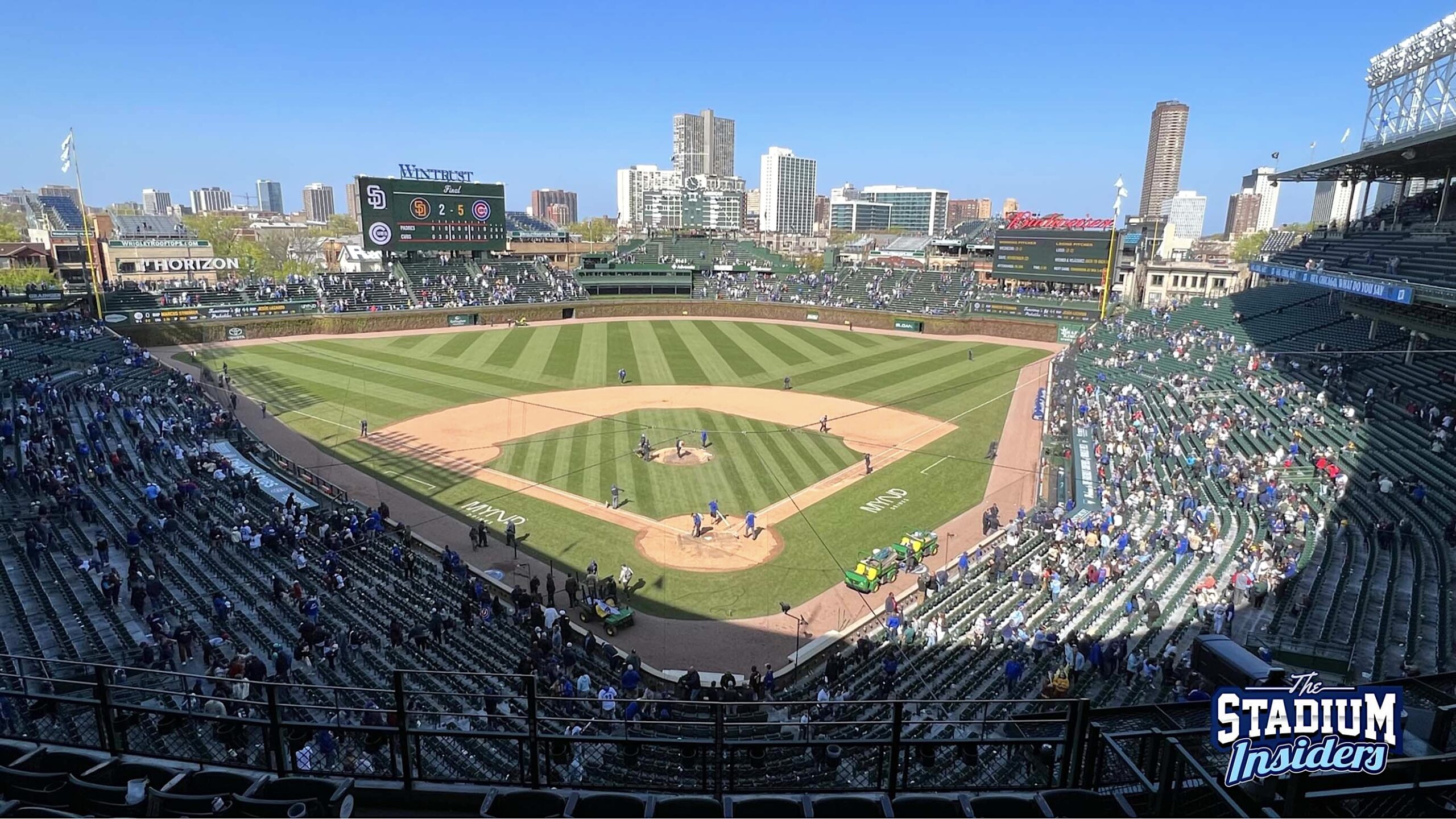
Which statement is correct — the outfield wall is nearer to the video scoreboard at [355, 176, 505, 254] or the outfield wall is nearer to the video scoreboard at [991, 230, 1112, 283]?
the video scoreboard at [991, 230, 1112, 283]

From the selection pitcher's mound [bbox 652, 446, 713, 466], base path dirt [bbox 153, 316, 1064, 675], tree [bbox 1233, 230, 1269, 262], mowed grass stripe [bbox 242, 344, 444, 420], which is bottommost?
base path dirt [bbox 153, 316, 1064, 675]

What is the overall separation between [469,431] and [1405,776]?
34.3m

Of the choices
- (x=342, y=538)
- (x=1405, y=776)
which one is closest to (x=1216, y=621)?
(x=1405, y=776)

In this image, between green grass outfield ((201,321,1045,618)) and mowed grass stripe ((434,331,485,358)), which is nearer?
green grass outfield ((201,321,1045,618))

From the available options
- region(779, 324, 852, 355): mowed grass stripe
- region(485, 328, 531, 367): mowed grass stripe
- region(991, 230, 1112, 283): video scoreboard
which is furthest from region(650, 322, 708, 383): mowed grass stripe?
region(991, 230, 1112, 283): video scoreboard

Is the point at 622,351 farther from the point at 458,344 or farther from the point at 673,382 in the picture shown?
the point at 458,344

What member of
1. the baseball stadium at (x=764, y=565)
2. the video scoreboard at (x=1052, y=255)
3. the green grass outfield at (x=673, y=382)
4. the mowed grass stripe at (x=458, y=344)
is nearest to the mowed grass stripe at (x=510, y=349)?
the green grass outfield at (x=673, y=382)

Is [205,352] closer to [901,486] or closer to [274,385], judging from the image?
[274,385]

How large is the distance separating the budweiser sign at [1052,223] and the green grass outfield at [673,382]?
40.9ft

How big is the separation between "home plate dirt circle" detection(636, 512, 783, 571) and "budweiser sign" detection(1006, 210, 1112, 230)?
50.2 meters

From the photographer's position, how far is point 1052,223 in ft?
214

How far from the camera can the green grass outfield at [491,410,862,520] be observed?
27886mm

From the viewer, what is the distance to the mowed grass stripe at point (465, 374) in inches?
1719

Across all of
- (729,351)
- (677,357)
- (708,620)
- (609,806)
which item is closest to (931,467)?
(708,620)
